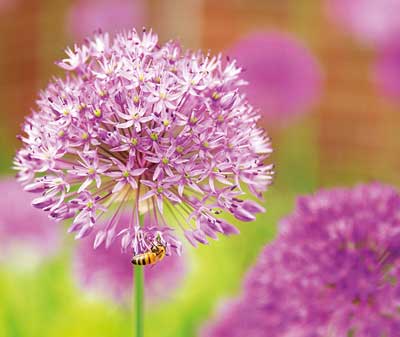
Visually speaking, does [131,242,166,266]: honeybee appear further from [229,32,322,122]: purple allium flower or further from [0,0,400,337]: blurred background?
[229,32,322,122]: purple allium flower

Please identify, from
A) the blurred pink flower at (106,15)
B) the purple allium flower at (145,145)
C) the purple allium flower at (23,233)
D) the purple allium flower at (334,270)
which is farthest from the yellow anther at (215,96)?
the blurred pink flower at (106,15)

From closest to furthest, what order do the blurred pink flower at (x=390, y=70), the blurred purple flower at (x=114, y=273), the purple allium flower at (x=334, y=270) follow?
the purple allium flower at (x=334, y=270) → the blurred purple flower at (x=114, y=273) → the blurred pink flower at (x=390, y=70)

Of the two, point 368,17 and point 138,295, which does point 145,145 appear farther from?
point 368,17

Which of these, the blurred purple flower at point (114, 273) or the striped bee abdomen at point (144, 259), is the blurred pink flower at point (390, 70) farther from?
the striped bee abdomen at point (144, 259)

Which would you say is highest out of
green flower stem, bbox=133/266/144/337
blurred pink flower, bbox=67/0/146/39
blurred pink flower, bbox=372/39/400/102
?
blurred pink flower, bbox=67/0/146/39

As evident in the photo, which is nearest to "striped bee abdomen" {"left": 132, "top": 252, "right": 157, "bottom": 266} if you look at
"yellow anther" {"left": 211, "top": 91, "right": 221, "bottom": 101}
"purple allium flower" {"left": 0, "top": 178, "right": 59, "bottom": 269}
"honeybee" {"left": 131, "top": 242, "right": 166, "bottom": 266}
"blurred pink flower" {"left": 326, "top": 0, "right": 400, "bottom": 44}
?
"honeybee" {"left": 131, "top": 242, "right": 166, "bottom": 266}

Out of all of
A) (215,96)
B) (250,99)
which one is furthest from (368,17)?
(215,96)

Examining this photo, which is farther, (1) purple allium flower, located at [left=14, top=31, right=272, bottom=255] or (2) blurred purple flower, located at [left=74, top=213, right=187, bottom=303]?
(2) blurred purple flower, located at [left=74, top=213, right=187, bottom=303]
